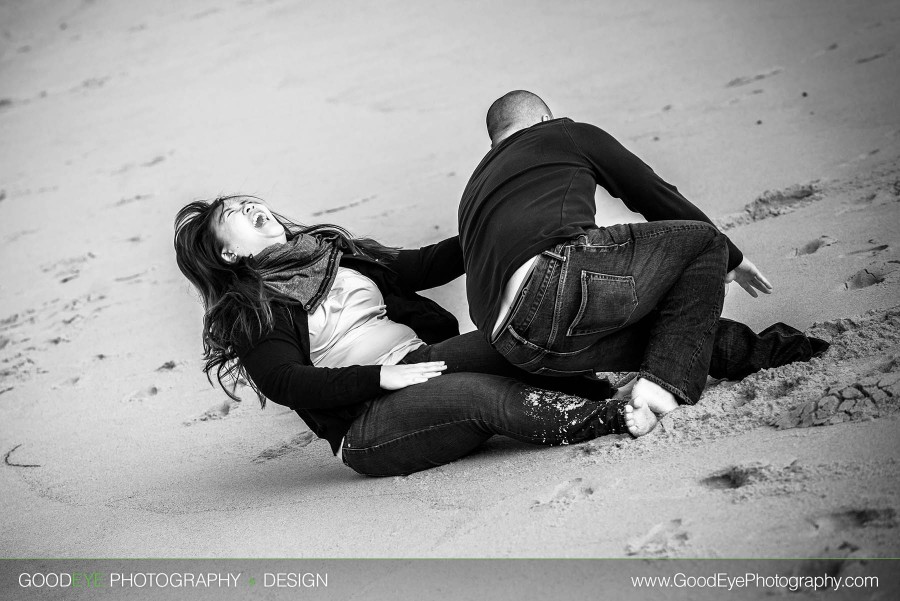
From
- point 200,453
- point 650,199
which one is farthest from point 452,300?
point 650,199

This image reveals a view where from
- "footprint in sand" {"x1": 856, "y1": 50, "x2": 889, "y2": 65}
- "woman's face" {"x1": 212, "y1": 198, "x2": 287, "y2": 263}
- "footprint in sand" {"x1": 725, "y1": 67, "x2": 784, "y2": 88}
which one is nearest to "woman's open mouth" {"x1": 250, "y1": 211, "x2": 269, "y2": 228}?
"woman's face" {"x1": 212, "y1": 198, "x2": 287, "y2": 263}

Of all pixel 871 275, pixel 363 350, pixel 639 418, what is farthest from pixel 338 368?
pixel 871 275

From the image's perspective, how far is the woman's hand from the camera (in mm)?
2211

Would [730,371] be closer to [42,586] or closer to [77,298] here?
[42,586]

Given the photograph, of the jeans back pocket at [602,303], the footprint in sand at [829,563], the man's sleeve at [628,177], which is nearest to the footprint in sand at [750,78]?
the man's sleeve at [628,177]

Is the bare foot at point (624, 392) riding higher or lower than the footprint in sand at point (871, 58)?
lower

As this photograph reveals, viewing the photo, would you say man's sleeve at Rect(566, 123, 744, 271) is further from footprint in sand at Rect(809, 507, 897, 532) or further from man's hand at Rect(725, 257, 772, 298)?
footprint in sand at Rect(809, 507, 897, 532)

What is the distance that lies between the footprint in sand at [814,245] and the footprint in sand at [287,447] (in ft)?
5.51

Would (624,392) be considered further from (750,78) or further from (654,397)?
(750,78)

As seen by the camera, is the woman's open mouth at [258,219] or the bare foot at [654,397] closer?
the bare foot at [654,397]

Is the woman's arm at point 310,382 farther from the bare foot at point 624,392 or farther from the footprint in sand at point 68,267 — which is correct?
the footprint in sand at point 68,267

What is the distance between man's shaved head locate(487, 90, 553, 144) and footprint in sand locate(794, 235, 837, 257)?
108cm

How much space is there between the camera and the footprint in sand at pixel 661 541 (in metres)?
1.66

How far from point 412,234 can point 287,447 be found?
56.8 inches
